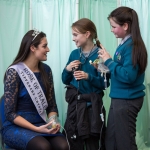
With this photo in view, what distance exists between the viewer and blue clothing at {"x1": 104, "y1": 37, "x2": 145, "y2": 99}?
63.4 inches

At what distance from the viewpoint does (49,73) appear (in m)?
1.95

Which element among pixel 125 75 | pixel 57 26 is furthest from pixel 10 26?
pixel 125 75

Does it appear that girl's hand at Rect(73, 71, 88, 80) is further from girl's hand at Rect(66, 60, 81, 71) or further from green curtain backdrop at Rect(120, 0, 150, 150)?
green curtain backdrop at Rect(120, 0, 150, 150)

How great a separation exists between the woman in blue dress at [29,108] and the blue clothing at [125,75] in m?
0.45

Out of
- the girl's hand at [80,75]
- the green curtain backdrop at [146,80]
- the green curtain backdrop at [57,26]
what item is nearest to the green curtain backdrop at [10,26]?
the green curtain backdrop at [57,26]

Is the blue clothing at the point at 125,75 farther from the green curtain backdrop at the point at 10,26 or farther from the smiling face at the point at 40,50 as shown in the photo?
the green curtain backdrop at the point at 10,26

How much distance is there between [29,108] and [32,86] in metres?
0.15

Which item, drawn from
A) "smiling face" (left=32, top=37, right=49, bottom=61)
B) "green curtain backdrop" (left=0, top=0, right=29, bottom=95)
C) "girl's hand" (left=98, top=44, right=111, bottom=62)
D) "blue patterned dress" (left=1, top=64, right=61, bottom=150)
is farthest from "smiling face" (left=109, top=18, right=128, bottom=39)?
"green curtain backdrop" (left=0, top=0, right=29, bottom=95)

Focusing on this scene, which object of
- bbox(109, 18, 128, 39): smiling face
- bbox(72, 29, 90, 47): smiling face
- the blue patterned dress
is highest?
bbox(109, 18, 128, 39): smiling face

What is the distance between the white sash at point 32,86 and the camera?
5.85 feet

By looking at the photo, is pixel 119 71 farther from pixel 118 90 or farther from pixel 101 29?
pixel 101 29

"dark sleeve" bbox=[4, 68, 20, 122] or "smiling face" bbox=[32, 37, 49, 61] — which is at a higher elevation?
"smiling face" bbox=[32, 37, 49, 61]

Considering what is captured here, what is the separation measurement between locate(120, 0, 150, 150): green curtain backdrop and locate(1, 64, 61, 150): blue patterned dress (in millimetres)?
1003

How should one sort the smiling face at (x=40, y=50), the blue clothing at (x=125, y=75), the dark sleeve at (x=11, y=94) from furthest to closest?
the smiling face at (x=40, y=50), the dark sleeve at (x=11, y=94), the blue clothing at (x=125, y=75)
